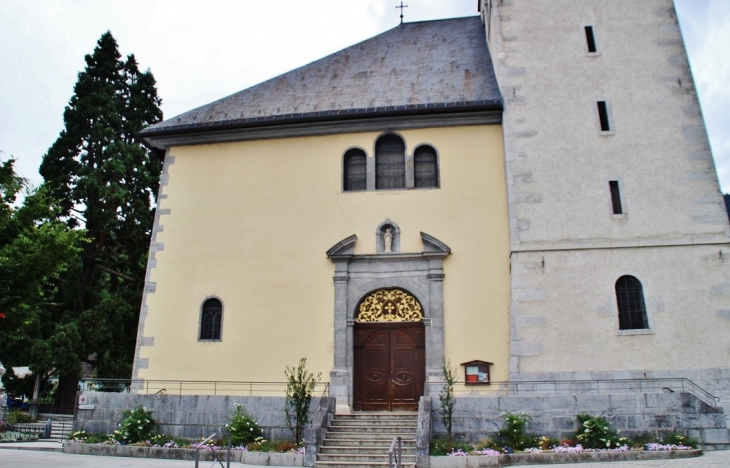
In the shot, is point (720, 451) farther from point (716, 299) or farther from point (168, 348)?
point (168, 348)

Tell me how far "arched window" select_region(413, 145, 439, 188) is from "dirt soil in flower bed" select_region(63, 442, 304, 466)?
8.16 metres

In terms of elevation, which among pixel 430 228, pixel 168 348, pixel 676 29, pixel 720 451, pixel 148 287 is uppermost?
pixel 676 29

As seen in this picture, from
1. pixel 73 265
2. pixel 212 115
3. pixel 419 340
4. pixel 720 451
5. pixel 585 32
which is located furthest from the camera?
pixel 73 265

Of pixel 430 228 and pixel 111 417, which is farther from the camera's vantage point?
pixel 430 228

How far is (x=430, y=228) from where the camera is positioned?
1647cm

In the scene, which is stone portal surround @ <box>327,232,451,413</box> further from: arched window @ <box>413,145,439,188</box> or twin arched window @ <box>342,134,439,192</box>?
arched window @ <box>413,145,439,188</box>

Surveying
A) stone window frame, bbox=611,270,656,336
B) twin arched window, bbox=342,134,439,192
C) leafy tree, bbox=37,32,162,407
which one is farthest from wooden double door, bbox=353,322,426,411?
leafy tree, bbox=37,32,162,407

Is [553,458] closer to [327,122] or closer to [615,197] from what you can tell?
[615,197]

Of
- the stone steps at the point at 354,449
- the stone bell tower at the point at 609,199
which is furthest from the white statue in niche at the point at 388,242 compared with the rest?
the stone steps at the point at 354,449

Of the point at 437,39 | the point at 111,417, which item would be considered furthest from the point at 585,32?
the point at 111,417

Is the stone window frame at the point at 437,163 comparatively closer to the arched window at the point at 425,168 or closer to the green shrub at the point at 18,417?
the arched window at the point at 425,168

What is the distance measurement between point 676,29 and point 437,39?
7823 mm

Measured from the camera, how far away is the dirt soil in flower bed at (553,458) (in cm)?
1143

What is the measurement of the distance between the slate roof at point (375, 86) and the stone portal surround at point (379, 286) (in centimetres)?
397
